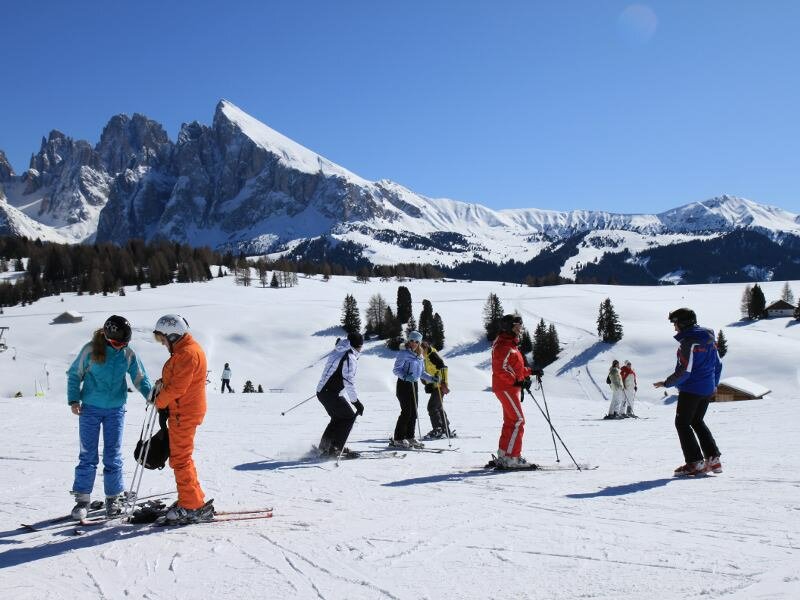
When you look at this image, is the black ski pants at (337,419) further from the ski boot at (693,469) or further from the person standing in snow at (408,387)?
the ski boot at (693,469)

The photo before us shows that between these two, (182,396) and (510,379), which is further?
(510,379)

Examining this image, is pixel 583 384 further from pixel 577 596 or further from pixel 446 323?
pixel 577 596

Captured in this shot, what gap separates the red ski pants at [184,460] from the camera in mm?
5984

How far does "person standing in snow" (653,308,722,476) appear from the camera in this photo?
25.7ft

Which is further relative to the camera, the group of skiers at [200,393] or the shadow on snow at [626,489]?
the shadow on snow at [626,489]

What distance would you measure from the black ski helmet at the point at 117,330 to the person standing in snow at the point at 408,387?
5.69 metres

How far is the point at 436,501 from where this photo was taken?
6.95 meters

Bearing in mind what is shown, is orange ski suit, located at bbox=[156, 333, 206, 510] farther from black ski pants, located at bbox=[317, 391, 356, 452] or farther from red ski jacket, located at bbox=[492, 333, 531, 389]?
red ski jacket, located at bbox=[492, 333, 531, 389]

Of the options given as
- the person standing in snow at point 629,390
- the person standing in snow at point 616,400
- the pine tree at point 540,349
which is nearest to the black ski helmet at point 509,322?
the person standing in snow at point 616,400

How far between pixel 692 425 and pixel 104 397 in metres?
7.11

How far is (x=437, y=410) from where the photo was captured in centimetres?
1320

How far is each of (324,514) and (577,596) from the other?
311 cm

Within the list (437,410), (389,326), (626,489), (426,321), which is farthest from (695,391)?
(426,321)

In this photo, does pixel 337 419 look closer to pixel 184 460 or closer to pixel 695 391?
pixel 184 460
